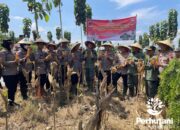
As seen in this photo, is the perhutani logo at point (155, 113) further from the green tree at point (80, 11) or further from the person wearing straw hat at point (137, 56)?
the green tree at point (80, 11)

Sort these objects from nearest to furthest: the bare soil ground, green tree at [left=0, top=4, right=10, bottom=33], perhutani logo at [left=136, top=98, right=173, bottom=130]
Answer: perhutani logo at [left=136, top=98, right=173, bottom=130], the bare soil ground, green tree at [left=0, top=4, right=10, bottom=33]

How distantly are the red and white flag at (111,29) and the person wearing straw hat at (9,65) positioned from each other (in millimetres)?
2869

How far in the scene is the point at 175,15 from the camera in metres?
45.7

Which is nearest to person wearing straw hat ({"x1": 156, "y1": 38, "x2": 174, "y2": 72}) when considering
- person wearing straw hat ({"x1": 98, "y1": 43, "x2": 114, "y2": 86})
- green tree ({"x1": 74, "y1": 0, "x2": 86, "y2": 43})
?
person wearing straw hat ({"x1": 98, "y1": 43, "x2": 114, "y2": 86})

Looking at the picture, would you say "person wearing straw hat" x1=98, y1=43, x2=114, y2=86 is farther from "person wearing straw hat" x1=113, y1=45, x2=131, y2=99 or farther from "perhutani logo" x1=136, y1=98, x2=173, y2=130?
"perhutani logo" x1=136, y1=98, x2=173, y2=130

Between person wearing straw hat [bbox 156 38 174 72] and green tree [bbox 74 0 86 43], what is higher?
green tree [bbox 74 0 86 43]

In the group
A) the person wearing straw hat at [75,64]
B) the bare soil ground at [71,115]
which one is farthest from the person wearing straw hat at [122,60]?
the person wearing straw hat at [75,64]

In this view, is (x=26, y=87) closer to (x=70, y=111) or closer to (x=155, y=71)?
(x=70, y=111)

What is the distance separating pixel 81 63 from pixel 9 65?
1.77 metres

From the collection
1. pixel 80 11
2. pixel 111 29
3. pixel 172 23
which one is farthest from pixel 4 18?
pixel 111 29

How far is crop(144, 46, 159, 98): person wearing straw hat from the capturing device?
7285 millimetres

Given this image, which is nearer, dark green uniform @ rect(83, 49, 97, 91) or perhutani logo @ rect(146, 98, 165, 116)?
perhutani logo @ rect(146, 98, 165, 116)

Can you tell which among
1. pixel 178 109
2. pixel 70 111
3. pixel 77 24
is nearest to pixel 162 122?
pixel 178 109

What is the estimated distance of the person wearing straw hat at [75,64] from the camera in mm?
7828
